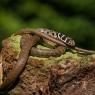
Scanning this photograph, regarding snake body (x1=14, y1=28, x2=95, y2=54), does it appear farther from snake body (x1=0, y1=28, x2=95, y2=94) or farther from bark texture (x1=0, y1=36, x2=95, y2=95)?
bark texture (x1=0, y1=36, x2=95, y2=95)

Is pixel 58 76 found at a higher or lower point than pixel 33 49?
lower

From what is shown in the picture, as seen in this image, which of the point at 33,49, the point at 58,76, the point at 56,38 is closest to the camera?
the point at 58,76

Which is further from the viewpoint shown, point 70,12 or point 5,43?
point 70,12

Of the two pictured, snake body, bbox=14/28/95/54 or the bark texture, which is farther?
snake body, bbox=14/28/95/54

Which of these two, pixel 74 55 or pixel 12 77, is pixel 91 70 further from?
pixel 12 77

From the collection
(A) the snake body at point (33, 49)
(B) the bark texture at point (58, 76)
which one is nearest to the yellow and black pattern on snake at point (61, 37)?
(A) the snake body at point (33, 49)

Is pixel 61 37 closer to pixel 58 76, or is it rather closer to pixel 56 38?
pixel 56 38

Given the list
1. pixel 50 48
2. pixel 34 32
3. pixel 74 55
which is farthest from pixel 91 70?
pixel 34 32

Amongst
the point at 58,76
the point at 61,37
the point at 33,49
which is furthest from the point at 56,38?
the point at 58,76

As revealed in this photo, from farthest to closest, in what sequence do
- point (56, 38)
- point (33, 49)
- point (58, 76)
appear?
point (56, 38) → point (33, 49) → point (58, 76)

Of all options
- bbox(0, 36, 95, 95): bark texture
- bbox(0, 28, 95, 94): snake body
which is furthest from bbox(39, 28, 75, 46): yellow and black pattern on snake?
bbox(0, 36, 95, 95): bark texture

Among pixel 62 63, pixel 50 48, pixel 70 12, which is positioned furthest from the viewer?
pixel 70 12
